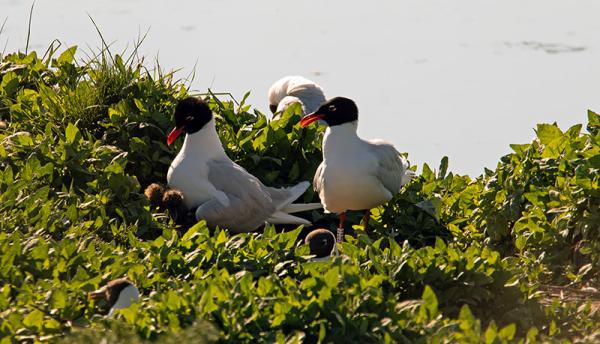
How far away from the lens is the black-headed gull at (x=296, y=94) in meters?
12.0

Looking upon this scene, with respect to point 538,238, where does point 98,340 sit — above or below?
above

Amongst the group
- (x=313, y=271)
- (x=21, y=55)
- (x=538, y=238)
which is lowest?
(x=538, y=238)

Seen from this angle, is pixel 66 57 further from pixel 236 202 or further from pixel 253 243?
pixel 253 243

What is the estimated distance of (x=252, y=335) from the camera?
5.79m

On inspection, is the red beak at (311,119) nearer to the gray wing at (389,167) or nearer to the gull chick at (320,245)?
the gray wing at (389,167)

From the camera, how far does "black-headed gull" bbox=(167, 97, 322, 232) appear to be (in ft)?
29.9

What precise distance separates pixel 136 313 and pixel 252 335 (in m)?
0.56

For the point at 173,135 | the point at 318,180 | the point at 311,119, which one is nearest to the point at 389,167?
the point at 318,180

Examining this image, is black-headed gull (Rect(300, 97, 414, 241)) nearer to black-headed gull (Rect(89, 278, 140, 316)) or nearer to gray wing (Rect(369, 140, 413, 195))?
gray wing (Rect(369, 140, 413, 195))

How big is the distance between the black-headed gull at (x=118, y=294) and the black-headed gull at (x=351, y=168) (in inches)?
119

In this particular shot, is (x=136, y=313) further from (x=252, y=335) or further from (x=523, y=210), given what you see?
(x=523, y=210)

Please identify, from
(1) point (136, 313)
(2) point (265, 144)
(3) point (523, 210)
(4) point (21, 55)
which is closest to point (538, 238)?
(3) point (523, 210)

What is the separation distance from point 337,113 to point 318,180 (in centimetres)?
55

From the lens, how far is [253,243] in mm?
7246
